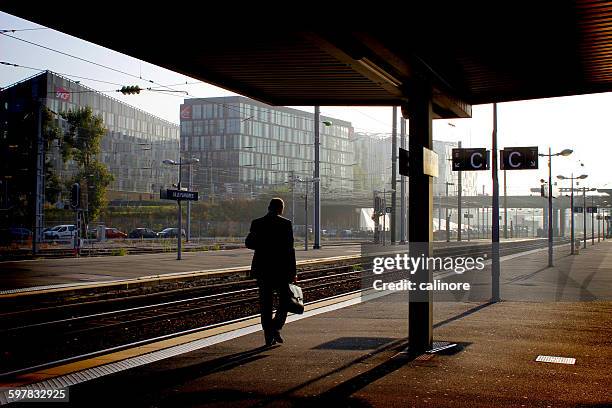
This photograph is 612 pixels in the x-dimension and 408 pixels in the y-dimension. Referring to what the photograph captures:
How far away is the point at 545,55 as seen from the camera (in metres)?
7.81

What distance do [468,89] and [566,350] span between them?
387 cm

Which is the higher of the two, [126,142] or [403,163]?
[126,142]

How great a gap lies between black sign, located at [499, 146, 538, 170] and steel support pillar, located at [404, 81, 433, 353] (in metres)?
6.41

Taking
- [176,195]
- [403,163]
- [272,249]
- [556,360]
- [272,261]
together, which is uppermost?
[176,195]

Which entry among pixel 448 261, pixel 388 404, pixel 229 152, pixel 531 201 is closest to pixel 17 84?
pixel 448 261

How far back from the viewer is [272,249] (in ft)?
27.4

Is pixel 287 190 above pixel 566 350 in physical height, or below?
above

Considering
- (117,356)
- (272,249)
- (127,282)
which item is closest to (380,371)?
(272,249)

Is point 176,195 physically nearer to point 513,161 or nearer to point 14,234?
point 513,161

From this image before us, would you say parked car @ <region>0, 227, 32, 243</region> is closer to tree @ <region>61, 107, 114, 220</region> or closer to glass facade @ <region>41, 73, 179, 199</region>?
tree @ <region>61, 107, 114, 220</region>

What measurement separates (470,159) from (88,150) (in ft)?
140

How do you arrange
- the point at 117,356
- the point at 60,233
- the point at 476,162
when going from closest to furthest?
the point at 117,356 < the point at 476,162 < the point at 60,233

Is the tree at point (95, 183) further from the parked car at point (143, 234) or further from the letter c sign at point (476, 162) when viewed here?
the letter c sign at point (476, 162)

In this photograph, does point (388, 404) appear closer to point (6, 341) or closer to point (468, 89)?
point (468, 89)
